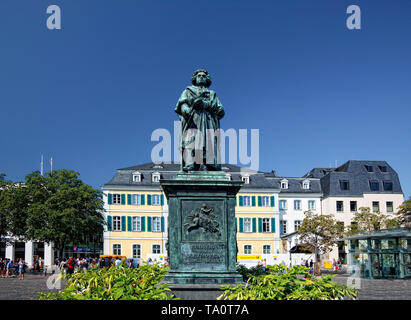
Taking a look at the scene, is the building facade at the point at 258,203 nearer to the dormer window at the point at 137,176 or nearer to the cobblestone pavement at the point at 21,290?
the dormer window at the point at 137,176

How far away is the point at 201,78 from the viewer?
29.1ft

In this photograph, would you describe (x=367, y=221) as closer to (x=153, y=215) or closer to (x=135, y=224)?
(x=153, y=215)

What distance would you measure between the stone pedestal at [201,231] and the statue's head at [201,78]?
2.07 m

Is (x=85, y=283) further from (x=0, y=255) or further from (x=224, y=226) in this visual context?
(x=0, y=255)

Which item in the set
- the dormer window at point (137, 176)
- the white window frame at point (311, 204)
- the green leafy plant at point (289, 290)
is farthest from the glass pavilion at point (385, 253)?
the dormer window at point (137, 176)

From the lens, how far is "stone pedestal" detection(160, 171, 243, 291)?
749cm

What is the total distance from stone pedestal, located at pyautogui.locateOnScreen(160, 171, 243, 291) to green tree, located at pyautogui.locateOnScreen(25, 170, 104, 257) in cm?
2943

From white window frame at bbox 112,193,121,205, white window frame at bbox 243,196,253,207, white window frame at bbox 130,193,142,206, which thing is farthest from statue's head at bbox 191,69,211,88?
white window frame at bbox 243,196,253,207

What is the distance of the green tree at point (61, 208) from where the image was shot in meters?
35.5

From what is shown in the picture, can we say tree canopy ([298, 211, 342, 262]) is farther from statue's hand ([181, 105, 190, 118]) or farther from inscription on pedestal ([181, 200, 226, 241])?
inscription on pedestal ([181, 200, 226, 241])

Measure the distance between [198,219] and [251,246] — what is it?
153 ft

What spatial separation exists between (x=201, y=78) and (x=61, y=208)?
3035 cm
